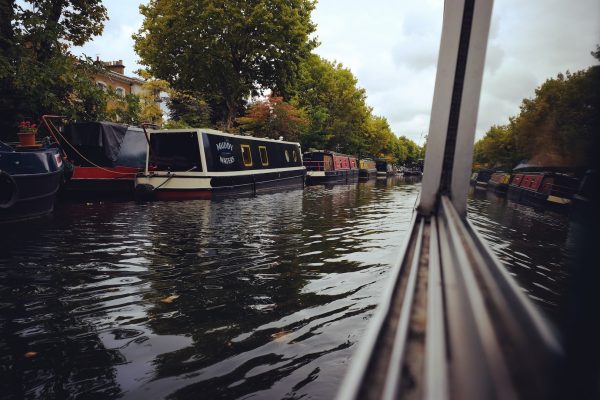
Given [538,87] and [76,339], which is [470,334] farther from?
[76,339]

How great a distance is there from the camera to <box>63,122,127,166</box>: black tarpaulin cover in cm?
1280

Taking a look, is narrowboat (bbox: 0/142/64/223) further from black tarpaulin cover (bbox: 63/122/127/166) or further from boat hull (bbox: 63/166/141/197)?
black tarpaulin cover (bbox: 63/122/127/166)

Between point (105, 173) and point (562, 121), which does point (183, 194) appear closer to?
point (105, 173)

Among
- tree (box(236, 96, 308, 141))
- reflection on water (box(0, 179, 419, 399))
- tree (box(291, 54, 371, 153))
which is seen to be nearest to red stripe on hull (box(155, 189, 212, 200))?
reflection on water (box(0, 179, 419, 399))

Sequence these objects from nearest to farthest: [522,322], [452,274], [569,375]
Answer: [569,375] < [522,322] < [452,274]

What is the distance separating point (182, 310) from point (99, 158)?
12017mm

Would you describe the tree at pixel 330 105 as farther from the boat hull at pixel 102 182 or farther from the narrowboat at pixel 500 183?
the boat hull at pixel 102 182

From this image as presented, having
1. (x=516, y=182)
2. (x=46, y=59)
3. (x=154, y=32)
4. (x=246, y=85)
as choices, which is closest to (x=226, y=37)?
(x=246, y=85)

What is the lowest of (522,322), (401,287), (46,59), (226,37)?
(401,287)

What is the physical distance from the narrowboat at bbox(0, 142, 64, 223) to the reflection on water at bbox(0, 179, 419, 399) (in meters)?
0.91

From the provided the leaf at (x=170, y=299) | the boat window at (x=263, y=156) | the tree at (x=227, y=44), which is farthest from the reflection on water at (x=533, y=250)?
the tree at (x=227, y=44)

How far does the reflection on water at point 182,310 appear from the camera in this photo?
7.47 feet

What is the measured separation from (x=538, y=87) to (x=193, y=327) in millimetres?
2828

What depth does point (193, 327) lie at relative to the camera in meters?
2.99
